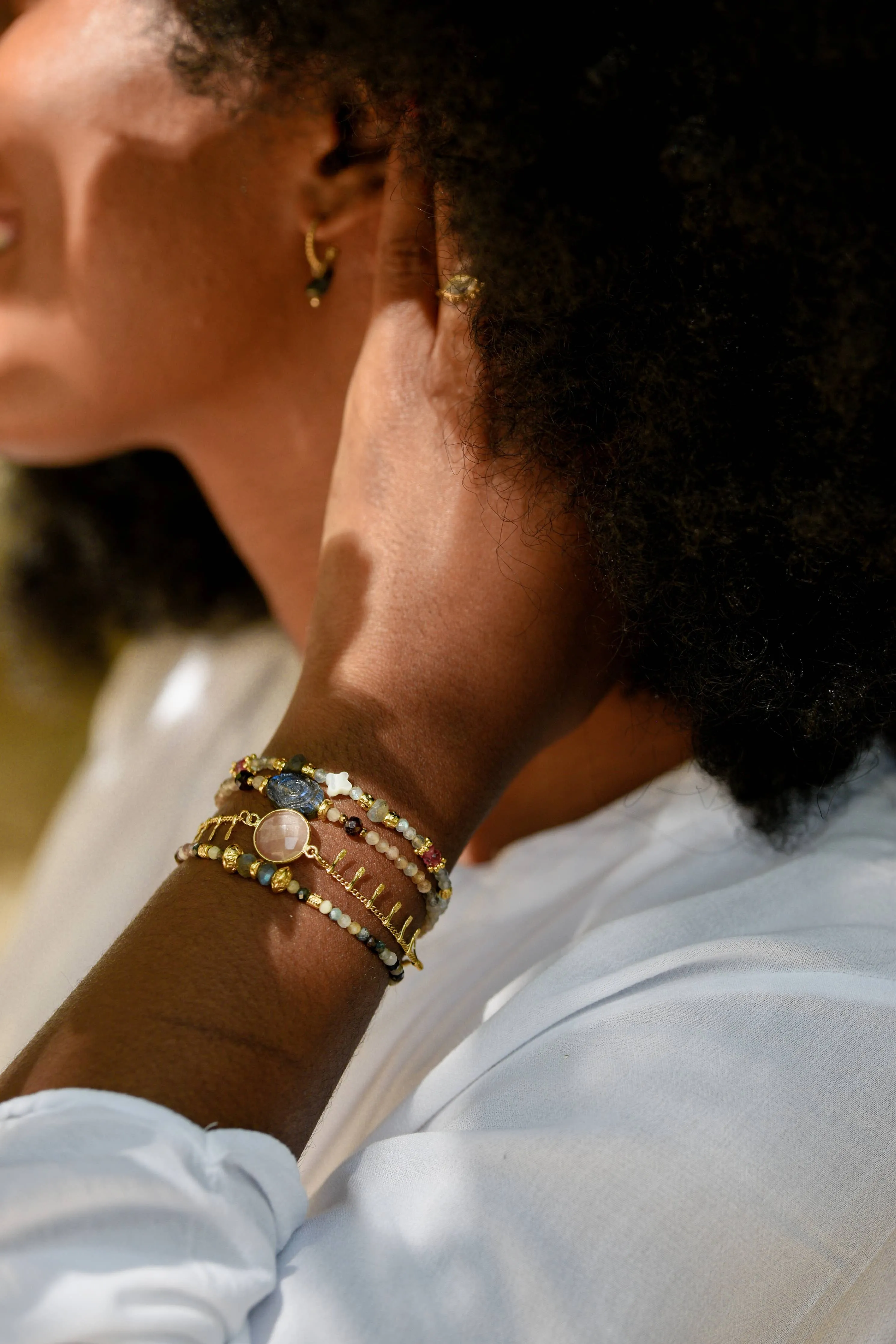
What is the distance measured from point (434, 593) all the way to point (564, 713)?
191 mm

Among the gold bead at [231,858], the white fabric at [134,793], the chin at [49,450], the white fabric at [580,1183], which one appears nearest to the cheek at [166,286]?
the chin at [49,450]

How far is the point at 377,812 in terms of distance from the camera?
89cm

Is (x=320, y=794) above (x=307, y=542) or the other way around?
above

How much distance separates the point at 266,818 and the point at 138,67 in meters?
0.81

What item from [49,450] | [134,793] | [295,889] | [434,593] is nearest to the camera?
[295,889]

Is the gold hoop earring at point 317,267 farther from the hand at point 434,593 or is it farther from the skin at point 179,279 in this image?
the hand at point 434,593

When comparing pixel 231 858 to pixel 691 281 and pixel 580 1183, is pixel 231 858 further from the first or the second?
pixel 691 281

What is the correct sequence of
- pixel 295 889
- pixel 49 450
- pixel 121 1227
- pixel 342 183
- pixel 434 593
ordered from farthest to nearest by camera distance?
pixel 49 450
pixel 342 183
pixel 434 593
pixel 295 889
pixel 121 1227

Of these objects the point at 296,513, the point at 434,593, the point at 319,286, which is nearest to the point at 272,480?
the point at 296,513

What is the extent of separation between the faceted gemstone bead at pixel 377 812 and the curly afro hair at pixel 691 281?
11.1 inches

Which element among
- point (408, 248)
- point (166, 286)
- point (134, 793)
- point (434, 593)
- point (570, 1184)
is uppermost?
point (408, 248)

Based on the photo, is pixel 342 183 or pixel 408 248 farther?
pixel 342 183

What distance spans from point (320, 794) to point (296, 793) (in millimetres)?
19

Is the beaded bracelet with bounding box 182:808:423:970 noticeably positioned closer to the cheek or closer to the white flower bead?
the white flower bead
